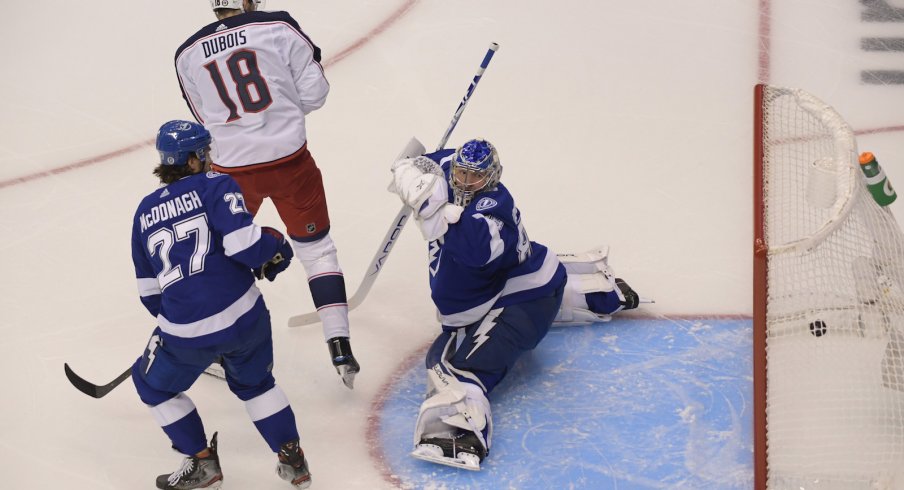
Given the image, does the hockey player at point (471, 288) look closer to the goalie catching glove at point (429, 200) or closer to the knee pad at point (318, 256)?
the goalie catching glove at point (429, 200)

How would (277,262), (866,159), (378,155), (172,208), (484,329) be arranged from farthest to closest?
1. (378,155)
2. (484,329)
3. (277,262)
4. (866,159)
5. (172,208)

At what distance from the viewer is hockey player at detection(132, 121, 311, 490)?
279cm

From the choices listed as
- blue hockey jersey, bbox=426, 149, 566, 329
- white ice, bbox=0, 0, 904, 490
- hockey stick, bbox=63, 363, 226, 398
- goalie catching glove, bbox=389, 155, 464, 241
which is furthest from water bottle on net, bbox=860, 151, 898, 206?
hockey stick, bbox=63, 363, 226, 398

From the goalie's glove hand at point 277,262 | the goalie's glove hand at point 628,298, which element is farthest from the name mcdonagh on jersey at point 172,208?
the goalie's glove hand at point 628,298

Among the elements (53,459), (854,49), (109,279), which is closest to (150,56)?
(109,279)

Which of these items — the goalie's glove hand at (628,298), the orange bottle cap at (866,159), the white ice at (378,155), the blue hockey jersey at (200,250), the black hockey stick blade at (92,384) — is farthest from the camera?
the goalie's glove hand at (628,298)

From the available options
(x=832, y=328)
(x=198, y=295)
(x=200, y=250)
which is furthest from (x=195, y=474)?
(x=832, y=328)

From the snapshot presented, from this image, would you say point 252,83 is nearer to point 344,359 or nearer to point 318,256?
point 318,256

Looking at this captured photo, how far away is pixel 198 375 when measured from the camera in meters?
2.95

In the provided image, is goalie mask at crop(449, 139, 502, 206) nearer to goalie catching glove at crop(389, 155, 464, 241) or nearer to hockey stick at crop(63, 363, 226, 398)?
goalie catching glove at crop(389, 155, 464, 241)

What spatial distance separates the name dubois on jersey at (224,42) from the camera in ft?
11.1

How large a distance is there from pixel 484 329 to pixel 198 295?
3.02ft

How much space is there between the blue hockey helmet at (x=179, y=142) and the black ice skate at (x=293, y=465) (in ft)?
2.59

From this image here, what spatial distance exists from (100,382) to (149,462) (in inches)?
19.1
